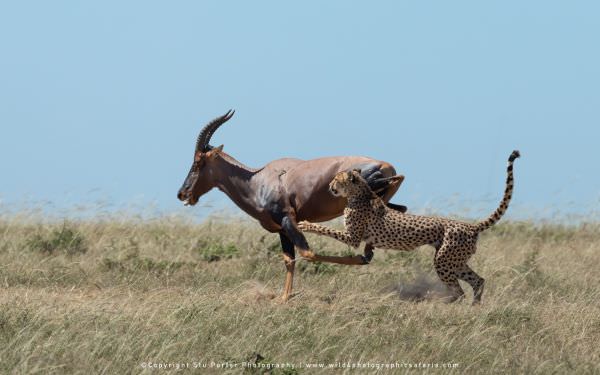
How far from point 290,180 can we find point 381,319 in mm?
1938

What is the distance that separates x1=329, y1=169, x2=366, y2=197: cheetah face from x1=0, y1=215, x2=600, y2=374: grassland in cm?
101

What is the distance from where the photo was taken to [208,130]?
11.4 meters

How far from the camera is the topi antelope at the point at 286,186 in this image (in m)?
10.8

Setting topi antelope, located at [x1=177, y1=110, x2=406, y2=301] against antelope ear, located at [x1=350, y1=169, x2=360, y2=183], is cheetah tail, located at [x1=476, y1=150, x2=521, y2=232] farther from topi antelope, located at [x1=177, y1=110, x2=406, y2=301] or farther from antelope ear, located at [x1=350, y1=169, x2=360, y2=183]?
antelope ear, located at [x1=350, y1=169, x2=360, y2=183]

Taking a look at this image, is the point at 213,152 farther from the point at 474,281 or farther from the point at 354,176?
the point at 474,281

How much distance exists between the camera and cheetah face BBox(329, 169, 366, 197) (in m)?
10.5

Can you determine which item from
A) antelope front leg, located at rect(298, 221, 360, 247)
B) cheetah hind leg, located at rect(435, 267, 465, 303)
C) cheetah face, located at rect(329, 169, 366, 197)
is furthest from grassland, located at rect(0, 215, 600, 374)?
cheetah face, located at rect(329, 169, 366, 197)

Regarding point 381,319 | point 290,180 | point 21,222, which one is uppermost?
point 290,180

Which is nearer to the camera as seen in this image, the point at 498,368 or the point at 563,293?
the point at 498,368

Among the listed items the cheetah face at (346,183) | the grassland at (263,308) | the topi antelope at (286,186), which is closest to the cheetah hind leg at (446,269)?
the grassland at (263,308)

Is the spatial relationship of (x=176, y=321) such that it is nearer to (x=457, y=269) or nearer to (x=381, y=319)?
(x=381, y=319)

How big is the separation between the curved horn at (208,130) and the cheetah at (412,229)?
4.63 ft

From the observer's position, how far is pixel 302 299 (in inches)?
423

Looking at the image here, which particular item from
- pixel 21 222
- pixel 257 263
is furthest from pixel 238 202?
pixel 21 222
